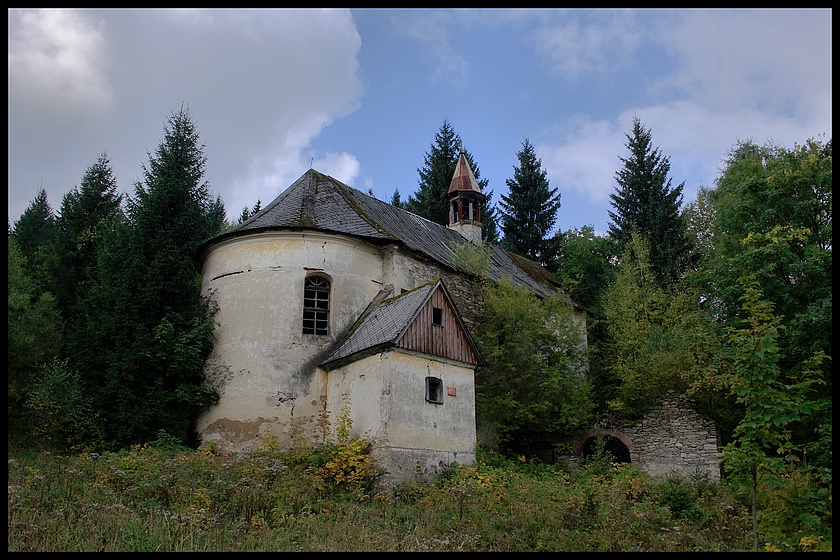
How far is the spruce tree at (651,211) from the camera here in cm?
2827

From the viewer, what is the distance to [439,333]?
15.7 meters

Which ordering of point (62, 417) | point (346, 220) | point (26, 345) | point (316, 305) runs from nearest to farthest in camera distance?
1. point (62, 417)
2. point (316, 305)
3. point (26, 345)
4. point (346, 220)

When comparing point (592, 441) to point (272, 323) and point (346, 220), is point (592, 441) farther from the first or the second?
point (272, 323)

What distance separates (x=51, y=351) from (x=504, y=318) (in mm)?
13840

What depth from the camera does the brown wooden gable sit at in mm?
15001

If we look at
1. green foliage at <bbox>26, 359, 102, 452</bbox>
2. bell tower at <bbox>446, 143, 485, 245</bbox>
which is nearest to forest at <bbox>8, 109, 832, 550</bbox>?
green foliage at <bbox>26, 359, 102, 452</bbox>

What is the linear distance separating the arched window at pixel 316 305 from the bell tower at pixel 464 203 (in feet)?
38.8

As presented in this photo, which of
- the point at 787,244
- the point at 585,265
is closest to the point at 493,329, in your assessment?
the point at 787,244

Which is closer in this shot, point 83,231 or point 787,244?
point 787,244

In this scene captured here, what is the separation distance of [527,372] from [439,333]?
4453 millimetres

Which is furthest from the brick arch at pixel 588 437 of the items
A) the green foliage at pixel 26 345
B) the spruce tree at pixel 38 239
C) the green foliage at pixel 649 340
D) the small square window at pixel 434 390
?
the spruce tree at pixel 38 239

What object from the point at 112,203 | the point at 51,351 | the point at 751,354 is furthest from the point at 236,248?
the point at 751,354

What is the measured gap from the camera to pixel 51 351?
18.8m

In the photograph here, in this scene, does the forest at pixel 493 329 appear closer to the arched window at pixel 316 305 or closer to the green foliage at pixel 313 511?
the green foliage at pixel 313 511
